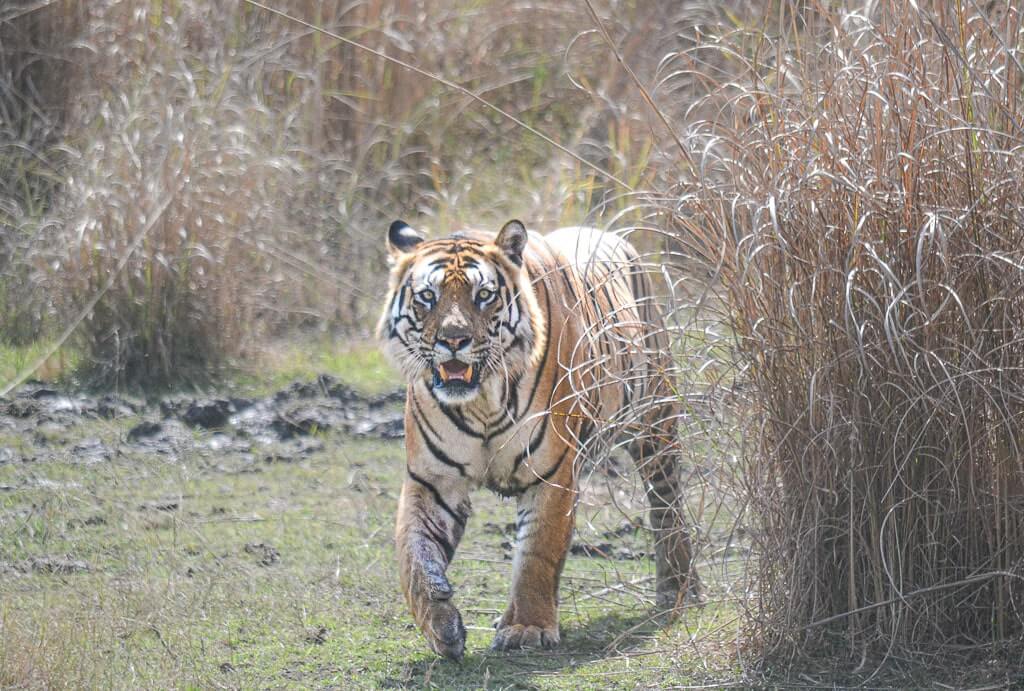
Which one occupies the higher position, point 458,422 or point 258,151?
point 258,151

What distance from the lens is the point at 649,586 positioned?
5.23 m

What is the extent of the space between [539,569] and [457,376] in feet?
2.03

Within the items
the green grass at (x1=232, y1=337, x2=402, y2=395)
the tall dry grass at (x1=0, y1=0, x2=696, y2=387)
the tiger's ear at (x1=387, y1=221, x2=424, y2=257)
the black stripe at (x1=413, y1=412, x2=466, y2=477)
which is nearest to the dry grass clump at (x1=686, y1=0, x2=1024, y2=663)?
the black stripe at (x1=413, y1=412, x2=466, y2=477)

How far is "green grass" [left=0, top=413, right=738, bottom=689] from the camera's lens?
4043 mm

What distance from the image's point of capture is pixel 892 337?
365 centimetres

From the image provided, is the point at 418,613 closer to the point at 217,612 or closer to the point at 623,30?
the point at 217,612

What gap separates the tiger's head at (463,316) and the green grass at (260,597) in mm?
557

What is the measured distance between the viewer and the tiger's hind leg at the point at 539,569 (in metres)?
4.39

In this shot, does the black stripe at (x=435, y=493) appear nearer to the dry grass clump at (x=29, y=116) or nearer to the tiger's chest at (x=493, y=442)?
the tiger's chest at (x=493, y=442)

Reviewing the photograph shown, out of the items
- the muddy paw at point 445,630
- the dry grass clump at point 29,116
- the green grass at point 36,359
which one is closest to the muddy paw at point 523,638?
the muddy paw at point 445,630

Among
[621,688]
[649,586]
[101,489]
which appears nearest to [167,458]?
Answer: [101,489]

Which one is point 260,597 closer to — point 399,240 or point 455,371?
point 455,371

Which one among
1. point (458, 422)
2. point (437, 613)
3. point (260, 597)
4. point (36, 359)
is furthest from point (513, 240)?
point (36, 359)

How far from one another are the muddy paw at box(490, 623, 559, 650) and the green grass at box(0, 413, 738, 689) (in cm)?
4
